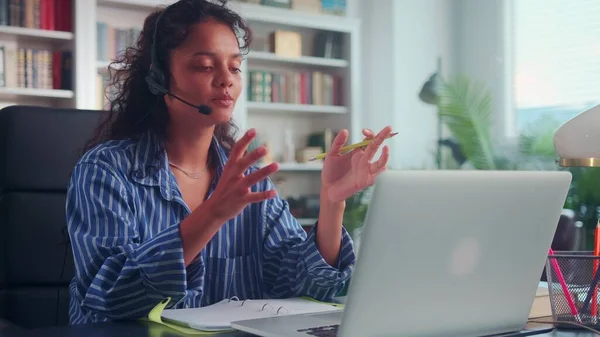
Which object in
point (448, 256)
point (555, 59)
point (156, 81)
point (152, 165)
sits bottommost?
point (448, 256)

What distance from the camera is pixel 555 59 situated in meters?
3.81

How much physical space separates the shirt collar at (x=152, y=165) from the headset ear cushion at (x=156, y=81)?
0.08m

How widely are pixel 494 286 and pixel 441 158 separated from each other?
3166 mm

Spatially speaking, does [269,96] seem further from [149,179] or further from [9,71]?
[149,179]

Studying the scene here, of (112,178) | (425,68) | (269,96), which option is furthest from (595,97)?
(112,178)

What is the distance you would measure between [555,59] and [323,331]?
10.8ft

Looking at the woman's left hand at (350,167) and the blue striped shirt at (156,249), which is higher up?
the woman's left hand at (350,167)

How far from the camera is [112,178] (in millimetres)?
1220

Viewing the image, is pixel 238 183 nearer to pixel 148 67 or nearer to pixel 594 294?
pixel 594 294

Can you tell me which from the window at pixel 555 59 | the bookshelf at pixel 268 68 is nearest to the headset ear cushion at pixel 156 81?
the bookshelf at pixel 268 68

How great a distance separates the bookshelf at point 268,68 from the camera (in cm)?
350

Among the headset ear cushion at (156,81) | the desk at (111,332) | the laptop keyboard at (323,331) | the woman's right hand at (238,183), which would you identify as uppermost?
the headset ear cushion at (156,81)

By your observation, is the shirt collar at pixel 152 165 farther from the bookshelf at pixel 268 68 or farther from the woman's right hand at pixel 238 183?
the bookshelf at pixel 268 68

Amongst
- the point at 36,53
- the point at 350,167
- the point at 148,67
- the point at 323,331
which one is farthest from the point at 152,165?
the point at 36,53
